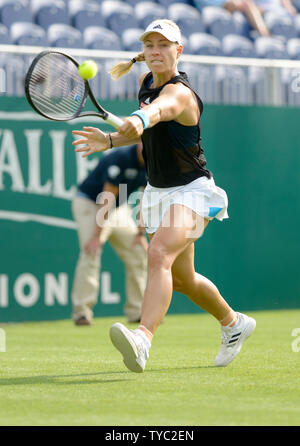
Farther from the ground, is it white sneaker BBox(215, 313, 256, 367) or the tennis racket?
the tennis racket

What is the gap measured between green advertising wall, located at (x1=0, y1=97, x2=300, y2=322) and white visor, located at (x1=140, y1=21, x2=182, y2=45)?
4176 millimetres

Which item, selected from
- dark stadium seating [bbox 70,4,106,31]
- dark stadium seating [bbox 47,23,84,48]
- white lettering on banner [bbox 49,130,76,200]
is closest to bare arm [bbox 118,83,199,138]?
white lettering on banner [bbox 49,130,76,200]

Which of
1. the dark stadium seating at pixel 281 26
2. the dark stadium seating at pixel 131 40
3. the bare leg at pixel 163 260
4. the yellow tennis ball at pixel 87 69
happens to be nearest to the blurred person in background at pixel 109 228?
the dark stadium seating at pixel 131 40

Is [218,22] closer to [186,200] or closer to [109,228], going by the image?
[109,228]

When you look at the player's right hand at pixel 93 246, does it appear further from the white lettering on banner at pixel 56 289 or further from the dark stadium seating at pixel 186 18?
the dark stadium seating at pixel 186 18

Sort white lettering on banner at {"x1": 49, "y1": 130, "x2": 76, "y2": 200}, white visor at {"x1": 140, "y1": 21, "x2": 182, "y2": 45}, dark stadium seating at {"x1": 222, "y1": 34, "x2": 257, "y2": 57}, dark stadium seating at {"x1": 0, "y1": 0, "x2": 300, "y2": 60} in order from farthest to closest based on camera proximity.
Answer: dark stadium seating at {"x1": 222, "y1": 34, "x2": 257, "y2": 57}, dark stadium seating at {"x1": 0, "y1": 0, "x2": 300, "y2": 60}, white lettering on banner at {"x1": 49, "y1": 130, "x2": 76, "y2": 200}, white visor at {"x1": 140, "y1": 21, "x2": 182, "y2": 45}

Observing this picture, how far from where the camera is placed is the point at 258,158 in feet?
33.9

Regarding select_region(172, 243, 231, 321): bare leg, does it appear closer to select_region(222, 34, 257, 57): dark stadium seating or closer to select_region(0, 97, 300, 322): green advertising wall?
select_region(0, 97, 300, 322): green advertising wall

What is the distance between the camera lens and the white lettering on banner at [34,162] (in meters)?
9.20

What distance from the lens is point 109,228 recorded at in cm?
898

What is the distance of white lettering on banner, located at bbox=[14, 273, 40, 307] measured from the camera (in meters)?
9.10

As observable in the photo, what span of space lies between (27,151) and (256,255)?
2793 millimetres
